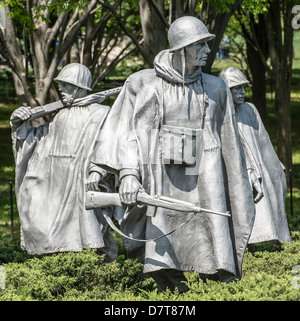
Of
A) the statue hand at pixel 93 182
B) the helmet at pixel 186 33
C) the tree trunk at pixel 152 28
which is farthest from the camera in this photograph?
the tree trunk at pixel 152 28

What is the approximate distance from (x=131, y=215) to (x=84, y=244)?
2781 millimetres

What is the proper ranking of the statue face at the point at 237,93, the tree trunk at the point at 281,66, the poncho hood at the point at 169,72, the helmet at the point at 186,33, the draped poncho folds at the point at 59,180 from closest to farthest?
the helmet at the point at 186,33
the poncho hood at the point at 169,72
the draped poncho folds at the point at 59,180
the statue face at the point at 237,93
the tree trunk at the point at 281,66

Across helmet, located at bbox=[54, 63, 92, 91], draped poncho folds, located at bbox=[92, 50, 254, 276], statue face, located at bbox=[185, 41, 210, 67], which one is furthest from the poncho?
statue face, located at bbox=[185, 41, 210, 67]

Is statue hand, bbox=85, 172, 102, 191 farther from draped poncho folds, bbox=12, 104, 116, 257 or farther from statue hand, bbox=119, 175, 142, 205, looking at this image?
draped poncho folds, bbox=12, 104, 116, 257

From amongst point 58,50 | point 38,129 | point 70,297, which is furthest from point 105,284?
point 58,50

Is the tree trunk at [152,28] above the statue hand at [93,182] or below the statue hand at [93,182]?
above

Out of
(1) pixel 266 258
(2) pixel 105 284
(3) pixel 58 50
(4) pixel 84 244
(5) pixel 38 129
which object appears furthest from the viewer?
(3) pixel 58 50

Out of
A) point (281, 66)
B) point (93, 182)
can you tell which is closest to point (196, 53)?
point (93, 182)

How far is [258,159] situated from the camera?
11.3 metres

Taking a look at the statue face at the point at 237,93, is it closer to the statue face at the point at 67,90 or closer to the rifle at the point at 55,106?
the rifle at the point at 55,106

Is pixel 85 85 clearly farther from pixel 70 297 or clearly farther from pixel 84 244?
pixel 70 297

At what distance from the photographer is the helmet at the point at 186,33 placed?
7391 mm

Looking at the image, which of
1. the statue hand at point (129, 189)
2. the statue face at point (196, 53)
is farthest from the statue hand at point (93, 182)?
the statue face at point (196, 53)

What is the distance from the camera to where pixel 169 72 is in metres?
7.62
